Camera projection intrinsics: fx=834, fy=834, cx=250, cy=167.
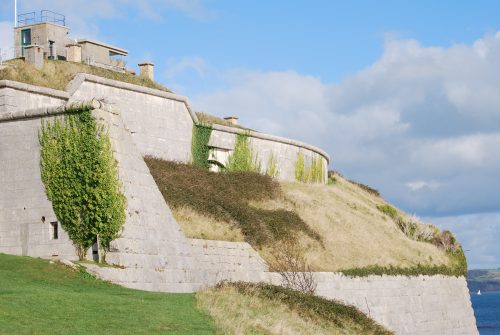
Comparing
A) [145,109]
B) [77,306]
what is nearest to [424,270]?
[145,109]

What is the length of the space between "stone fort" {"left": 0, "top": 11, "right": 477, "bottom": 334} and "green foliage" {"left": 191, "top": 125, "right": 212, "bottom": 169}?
414 millimetres

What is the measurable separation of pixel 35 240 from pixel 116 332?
11915 millimetres

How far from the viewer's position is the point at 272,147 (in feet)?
172

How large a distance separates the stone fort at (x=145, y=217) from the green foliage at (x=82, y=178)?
1.12ft

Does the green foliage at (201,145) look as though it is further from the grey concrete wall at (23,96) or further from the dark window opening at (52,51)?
the grey concrete wall at (23,96)

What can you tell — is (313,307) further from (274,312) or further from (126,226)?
(126,226)

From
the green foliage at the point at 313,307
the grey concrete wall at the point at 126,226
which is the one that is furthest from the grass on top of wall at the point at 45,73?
the green foliage at the point at 313,307

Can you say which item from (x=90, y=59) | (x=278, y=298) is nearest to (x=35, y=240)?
(x=278, y=298)

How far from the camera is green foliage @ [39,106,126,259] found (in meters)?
26.8

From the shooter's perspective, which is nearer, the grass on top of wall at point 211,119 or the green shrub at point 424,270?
the green shrub at point 424,270

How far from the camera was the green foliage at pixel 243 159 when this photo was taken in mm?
48016

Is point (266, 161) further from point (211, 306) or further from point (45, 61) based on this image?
point (211, 306)

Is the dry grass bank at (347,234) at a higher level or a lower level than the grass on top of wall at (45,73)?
lower

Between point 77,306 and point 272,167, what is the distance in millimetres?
33920
